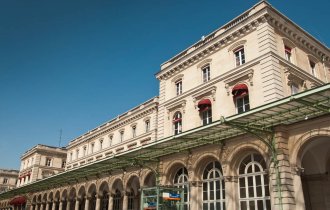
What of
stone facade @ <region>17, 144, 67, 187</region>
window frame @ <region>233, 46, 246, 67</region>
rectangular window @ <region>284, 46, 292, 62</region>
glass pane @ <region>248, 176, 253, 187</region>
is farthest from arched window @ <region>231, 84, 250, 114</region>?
stone facade @ <region>17, 144, 67, 187</region>

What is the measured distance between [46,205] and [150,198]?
27.9 m

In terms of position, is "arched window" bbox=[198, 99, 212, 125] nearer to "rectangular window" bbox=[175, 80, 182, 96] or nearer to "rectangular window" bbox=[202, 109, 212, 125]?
"rectangular window" bbox=[202, 109, 212, 125]

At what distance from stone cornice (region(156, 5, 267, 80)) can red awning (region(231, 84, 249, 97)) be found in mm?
3832

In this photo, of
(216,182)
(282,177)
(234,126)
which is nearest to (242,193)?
(216,182)

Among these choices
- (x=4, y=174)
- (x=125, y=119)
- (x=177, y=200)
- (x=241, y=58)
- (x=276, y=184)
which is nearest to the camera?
(x=276, y=184)

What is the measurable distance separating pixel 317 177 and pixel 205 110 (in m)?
8.52

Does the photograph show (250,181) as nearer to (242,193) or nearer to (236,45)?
(242,193)

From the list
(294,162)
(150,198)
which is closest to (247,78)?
(294,162)

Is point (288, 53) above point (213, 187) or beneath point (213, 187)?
above

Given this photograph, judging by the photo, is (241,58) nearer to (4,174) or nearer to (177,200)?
(177,200)

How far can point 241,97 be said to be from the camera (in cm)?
2061

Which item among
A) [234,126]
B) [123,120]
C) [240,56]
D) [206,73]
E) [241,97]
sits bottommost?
[234,126]

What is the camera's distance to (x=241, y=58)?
21.5 m

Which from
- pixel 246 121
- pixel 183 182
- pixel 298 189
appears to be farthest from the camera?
pixel 183 182
